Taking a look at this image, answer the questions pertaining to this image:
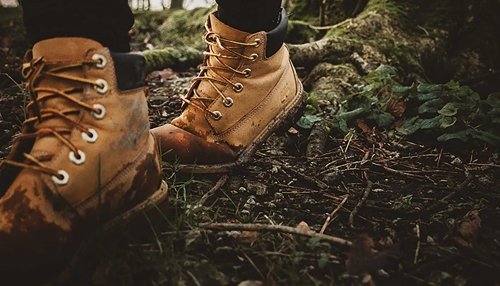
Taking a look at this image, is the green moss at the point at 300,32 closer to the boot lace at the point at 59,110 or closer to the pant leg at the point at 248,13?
the pant leg at the point at 248,13

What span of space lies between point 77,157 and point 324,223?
33.1 inches

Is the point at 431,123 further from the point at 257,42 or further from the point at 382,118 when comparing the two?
the point at 257,42

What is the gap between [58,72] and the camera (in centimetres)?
132

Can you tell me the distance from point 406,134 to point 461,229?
0.95 meters

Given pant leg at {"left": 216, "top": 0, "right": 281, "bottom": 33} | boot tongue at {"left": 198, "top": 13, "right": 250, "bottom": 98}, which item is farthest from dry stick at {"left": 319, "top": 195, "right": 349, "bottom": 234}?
pant leg at {"left": 216, "top": 0, "right": 281, "bottom": 33}

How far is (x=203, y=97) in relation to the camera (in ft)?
6.15

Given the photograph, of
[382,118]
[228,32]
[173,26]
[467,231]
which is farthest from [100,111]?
[173,26]

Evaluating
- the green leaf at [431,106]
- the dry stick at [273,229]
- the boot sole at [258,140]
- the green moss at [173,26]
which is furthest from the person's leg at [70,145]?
the green moss at [173,26]

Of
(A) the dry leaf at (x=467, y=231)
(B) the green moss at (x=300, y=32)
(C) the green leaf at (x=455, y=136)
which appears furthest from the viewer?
(B) the green moss at (x=300, y=32)

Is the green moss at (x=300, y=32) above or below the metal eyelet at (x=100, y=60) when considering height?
below

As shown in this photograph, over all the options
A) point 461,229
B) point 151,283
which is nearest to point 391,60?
point 461,229

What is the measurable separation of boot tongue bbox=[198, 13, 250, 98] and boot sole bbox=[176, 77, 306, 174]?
28 centimetres

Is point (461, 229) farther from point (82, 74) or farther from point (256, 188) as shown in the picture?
point (82, 74)

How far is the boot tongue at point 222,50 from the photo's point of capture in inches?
72.5
